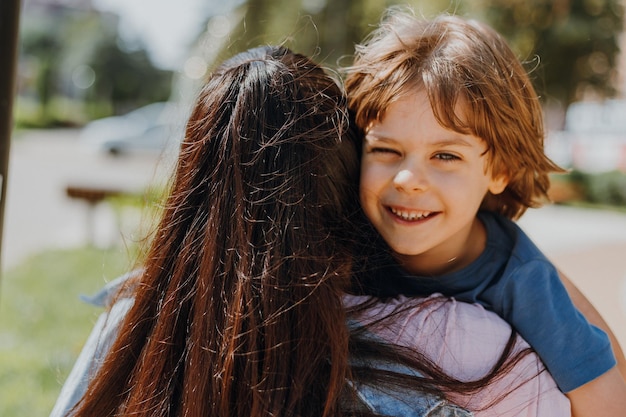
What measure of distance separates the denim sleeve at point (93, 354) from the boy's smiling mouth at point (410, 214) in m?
0.69

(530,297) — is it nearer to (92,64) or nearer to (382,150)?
(382,150)

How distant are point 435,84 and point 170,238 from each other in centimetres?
76

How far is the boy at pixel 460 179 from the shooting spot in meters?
1.69

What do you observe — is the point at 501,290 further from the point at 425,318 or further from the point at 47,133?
the point at 47,133

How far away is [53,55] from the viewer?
152ft

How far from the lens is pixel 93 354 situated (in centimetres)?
168

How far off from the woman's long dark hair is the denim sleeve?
0.27 ft

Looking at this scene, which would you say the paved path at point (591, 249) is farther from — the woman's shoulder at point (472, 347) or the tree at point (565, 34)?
the tree at point (565, 34)

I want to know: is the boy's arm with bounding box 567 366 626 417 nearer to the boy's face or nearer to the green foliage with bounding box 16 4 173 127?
the boy's face

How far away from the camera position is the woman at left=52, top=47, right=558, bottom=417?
144 cm

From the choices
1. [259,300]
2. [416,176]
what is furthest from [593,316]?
[259,300]

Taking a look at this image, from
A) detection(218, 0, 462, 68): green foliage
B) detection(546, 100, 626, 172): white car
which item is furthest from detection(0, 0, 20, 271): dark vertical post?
detection(546, 100, 626, 172): white car

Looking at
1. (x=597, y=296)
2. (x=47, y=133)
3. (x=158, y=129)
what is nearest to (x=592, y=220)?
(x=597, y=296)

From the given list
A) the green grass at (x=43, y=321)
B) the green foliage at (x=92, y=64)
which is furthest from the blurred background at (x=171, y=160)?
the green foliage at (x=92, y=64)
